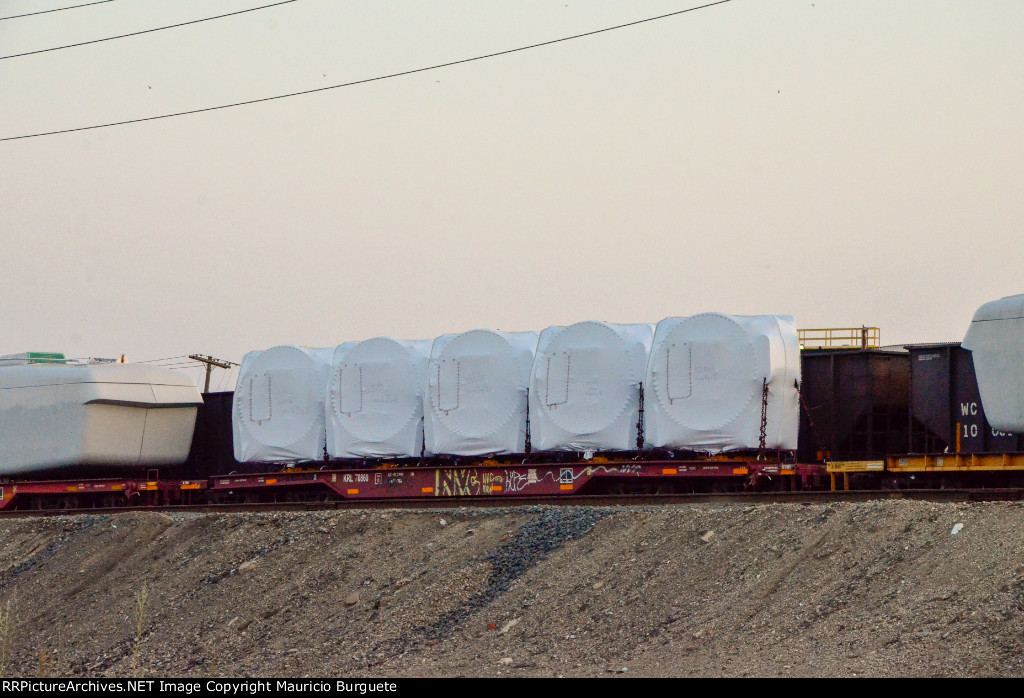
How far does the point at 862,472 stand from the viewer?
2067cm

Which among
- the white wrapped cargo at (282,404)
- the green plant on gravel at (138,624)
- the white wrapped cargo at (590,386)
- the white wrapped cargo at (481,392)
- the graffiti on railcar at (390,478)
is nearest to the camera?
the green plant on gravel at (138,624)

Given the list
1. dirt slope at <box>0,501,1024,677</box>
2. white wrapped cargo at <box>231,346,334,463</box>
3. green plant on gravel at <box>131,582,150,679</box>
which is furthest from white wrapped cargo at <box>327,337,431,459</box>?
green plant on gravel at <box>131,582,150,679</box>

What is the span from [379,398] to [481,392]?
2426mm

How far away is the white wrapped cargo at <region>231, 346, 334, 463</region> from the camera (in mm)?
26406

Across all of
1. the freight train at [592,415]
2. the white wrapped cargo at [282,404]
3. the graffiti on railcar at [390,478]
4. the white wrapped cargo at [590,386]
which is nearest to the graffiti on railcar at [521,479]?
the freight train at [592,415]

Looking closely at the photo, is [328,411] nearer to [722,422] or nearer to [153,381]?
[153,381]

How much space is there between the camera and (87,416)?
1108 inches

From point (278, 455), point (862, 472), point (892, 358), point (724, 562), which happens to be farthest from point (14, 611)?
point (892, 358)

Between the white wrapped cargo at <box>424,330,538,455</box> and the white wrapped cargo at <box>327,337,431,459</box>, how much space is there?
0.67 metres

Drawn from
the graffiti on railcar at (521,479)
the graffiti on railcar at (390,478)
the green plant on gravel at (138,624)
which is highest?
the graffiti on railcar at (521,479)

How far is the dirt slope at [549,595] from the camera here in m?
11.9

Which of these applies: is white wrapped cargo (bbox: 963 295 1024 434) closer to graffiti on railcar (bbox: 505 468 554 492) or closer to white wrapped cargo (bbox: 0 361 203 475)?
graffiti on railcar (bbox: 505 468 554 492)

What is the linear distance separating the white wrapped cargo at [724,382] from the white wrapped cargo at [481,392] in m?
2.93

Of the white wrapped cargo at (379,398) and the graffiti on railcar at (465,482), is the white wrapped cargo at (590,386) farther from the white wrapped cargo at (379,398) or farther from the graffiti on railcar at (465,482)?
the white wrapped cargo at (379,398)
